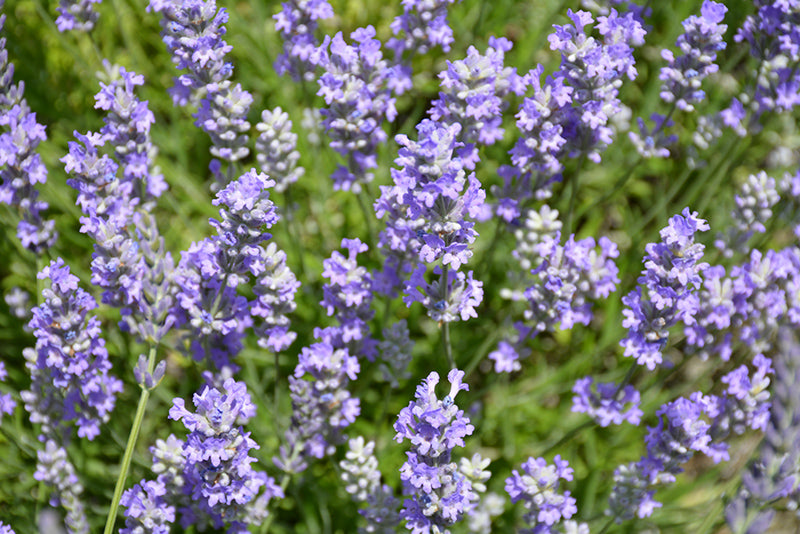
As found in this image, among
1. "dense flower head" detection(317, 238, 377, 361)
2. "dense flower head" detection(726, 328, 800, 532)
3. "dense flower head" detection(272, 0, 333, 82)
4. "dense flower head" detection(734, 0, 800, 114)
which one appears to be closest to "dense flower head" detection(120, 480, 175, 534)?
"dense flower head" detection(317, 238, 377, 361)

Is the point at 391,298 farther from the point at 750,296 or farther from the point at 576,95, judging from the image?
the point at 750,296

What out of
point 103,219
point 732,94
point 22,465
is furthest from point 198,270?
point 732,94

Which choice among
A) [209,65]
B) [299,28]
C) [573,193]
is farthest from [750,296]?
[209,65]

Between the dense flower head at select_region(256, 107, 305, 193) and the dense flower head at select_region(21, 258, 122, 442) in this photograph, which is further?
the dense flower head at select_region(256, 107, 305, 193)

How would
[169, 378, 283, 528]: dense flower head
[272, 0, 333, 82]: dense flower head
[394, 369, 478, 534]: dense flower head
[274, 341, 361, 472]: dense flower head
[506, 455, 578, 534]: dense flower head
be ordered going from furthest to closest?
[272, 0, 333, 82]: dense flower head < [274, 341, 361, 472]: dense flower head < [506, 455, 578, 534]: dense flower head < [169, 378, 283, 528]: dense flower head < [394, 369, 478, 534]: dense flower head

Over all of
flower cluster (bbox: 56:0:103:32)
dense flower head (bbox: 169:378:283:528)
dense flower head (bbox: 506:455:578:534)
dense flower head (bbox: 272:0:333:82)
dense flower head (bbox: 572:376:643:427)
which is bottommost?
dense flower head (bbox: 506:455:578:534)

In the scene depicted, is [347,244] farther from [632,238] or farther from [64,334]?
[632,238]

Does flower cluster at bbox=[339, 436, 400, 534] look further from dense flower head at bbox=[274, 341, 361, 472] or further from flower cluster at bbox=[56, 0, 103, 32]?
flower cluster at bbox=[56, 0, 103, 32]

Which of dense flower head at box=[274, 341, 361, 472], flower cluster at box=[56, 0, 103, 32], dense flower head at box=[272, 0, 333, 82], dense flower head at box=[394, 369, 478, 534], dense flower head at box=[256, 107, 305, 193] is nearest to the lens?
dense flower head at box=[394, 369, 478, 534]
